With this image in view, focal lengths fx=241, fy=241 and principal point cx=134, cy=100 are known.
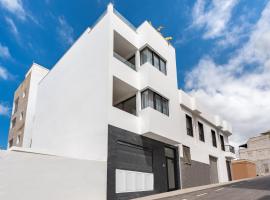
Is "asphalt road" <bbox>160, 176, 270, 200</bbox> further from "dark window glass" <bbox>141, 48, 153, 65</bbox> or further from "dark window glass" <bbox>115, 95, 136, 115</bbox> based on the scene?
"dark window glass" <bbox>141, 48, 153, 65</bbox>

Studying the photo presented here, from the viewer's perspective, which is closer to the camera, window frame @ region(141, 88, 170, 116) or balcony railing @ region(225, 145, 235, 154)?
window frame @ region(141, 88, 170, 116)

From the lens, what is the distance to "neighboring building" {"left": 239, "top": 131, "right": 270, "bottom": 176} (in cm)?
4665

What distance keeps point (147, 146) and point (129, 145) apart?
1610 millimetres

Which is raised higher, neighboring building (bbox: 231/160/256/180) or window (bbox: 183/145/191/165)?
window (bbox: 183/145/191/165)

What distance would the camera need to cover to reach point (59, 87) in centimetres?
1898

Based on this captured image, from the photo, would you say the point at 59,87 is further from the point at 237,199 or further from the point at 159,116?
the point at 237,199

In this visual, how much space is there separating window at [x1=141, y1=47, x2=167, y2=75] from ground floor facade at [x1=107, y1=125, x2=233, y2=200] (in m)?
5.29

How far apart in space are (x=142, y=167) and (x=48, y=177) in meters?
5.86

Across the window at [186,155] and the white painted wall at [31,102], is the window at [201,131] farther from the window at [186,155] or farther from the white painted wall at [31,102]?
the white painted wall at [31,102]

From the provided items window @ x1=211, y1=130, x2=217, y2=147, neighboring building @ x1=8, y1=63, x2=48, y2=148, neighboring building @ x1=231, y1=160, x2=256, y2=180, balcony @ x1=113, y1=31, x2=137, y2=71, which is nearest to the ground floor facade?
balcony @ x1=113, y1=31, x2=137, y2=71

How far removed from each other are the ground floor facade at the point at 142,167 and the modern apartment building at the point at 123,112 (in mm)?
49

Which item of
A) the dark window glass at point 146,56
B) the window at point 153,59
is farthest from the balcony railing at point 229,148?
the dark window glass at point 146,56

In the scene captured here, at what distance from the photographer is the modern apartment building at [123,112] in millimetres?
13055

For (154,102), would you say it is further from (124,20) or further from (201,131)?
(201,131)
